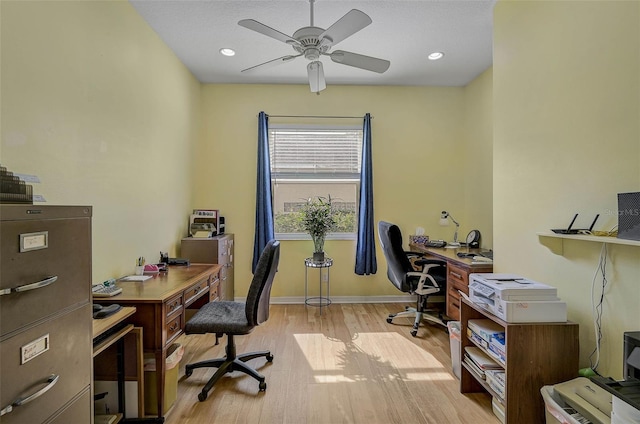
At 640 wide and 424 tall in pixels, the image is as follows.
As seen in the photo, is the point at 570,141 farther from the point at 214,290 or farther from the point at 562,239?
the point at 214,290

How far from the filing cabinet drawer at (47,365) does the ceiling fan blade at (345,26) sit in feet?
6.74

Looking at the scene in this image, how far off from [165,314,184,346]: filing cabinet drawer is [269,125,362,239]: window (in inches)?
83.0

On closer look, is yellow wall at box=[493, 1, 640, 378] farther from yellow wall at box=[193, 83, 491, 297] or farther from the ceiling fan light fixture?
the ceiling fan light fixture

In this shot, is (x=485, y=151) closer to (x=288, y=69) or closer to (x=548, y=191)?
(x=548, y=191)

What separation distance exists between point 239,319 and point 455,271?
2.06 metres

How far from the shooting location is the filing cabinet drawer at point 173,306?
5.91 ft

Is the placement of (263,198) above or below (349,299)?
above

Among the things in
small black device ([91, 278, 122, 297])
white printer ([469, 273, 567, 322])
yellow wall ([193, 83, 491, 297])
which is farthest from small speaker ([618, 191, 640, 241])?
small black device ([91, 278, 122, 297])

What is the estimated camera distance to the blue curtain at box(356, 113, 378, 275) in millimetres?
3875

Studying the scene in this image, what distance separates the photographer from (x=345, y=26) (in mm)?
1954

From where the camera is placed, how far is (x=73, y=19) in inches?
70.5

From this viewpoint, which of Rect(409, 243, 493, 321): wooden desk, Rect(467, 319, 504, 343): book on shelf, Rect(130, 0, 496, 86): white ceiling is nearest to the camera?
Rect(467, 319, 504, 343): book on shelf

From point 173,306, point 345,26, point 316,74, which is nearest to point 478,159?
point 316,74

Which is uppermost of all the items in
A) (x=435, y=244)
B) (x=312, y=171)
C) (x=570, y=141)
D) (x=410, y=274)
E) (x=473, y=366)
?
(x=312, y=171)
